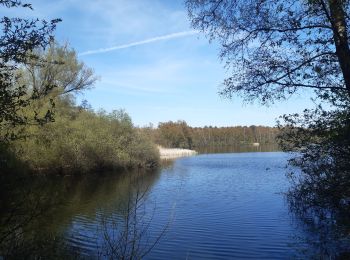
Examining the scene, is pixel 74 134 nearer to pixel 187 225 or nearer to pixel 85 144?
pixel 85 144

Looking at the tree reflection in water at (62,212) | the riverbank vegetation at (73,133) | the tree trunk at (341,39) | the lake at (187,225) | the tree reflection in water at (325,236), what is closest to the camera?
the tree reflection in water at (62,212)

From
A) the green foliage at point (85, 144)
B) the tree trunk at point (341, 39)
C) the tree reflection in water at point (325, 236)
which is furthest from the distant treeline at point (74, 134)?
the tree trunk at point (341, 39)

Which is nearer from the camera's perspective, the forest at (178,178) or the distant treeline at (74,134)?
the forest at (178,178)

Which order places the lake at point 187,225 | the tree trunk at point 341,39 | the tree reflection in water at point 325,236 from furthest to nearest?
1. the lake at point 187,225
2. the tree reflection in water at point 325,236
3. the tree trunk at point 341,39

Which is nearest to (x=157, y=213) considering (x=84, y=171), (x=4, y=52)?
(x=4, y=52)

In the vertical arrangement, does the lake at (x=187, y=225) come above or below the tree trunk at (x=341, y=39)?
below

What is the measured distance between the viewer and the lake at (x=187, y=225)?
35.7 feet

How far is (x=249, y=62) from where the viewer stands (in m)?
7.08

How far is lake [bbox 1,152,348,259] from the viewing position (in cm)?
1089

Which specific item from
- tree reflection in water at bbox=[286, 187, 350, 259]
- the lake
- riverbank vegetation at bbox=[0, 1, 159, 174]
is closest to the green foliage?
riverbank vegetation at bbox=[0, 1, 159, 174]

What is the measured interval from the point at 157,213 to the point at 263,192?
8272 mm

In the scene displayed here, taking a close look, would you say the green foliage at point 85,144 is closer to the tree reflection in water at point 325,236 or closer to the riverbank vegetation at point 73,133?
the riverbank vegetation at point 73,133

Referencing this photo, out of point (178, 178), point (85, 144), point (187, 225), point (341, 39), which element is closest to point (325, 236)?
point (187, 225)

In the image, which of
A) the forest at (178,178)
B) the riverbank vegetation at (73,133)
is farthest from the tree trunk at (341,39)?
the riverbank vegetation at (73,133)
